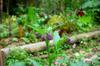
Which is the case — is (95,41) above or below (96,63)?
below

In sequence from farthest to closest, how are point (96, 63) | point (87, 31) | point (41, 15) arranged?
point (41, 15) < point (87, 31) < point (96, 63)

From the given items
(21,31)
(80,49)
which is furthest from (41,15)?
(80,49)

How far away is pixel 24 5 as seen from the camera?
406 inches

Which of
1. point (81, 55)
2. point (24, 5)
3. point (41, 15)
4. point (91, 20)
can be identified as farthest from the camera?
point (24, 5)

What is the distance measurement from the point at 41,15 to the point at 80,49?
329 centimetres

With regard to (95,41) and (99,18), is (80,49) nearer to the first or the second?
(95,41)

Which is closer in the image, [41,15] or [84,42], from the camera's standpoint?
[84,42]

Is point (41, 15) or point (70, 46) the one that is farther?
point (41, 15)

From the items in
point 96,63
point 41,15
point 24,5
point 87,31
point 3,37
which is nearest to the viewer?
point 96,63

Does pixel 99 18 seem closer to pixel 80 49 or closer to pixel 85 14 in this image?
pixel 85 14

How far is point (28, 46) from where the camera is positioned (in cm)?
598

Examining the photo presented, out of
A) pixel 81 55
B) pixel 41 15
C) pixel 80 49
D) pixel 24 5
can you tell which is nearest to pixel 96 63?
pixel 81 55

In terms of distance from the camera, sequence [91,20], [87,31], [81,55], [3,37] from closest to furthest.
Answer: [81,55]
[3,37]
[87,31]
[91,20]

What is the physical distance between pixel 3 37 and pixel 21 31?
1.44 feet
